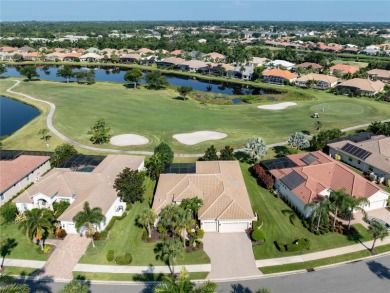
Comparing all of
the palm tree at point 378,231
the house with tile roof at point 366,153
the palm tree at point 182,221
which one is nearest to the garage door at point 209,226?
the palm tree at point 182,221

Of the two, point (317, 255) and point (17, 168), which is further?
point (17, 168)

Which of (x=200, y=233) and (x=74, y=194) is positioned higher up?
(x=74, y=194)

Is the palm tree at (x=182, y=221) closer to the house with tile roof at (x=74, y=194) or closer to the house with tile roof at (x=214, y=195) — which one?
the house with tile roof at (x=214, y=195)

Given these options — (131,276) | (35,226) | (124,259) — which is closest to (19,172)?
(35,226)

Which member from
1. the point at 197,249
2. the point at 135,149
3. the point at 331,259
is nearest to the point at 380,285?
the point at 331,259

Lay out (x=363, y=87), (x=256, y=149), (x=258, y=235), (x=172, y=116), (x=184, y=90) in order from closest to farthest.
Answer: (x=258, y=235)
(x=256, y=149)
(x=172, y=116)
(x=184, y=90)
(x=363, y=87)

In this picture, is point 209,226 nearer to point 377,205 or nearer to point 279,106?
point 377,205
